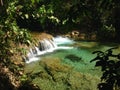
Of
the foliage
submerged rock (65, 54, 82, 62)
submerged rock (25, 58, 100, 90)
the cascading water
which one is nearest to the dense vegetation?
the foliage

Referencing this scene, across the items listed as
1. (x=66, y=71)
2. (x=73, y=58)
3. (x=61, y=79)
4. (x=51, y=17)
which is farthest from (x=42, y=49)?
(x=51, y=17)

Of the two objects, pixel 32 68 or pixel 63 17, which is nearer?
pixel 63 17

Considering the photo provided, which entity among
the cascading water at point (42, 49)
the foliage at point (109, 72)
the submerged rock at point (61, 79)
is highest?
the foliage at point (109, 72)

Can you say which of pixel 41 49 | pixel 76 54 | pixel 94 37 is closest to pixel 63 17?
pixel 76 54

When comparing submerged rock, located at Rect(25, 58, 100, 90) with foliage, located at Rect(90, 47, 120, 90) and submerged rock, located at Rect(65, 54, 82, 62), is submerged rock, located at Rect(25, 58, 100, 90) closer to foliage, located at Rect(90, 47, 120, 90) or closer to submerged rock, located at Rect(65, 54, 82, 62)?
submerged rock, located at Rect(65, 54, 82, 62)

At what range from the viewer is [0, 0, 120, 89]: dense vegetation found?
2.27 m

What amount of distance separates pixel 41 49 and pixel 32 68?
10.3 ft

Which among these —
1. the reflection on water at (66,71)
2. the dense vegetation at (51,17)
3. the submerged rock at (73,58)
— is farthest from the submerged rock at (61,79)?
the submerged rock at (73,58)

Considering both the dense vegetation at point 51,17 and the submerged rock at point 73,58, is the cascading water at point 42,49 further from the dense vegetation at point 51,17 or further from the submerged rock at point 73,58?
the submerged rock at point 73,58

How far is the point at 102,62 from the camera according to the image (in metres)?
2.10

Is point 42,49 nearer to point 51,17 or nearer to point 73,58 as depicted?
point 73,58

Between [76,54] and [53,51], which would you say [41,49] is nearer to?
[53,51]

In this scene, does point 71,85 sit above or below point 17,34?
below

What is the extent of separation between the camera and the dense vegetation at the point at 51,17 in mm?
2268
